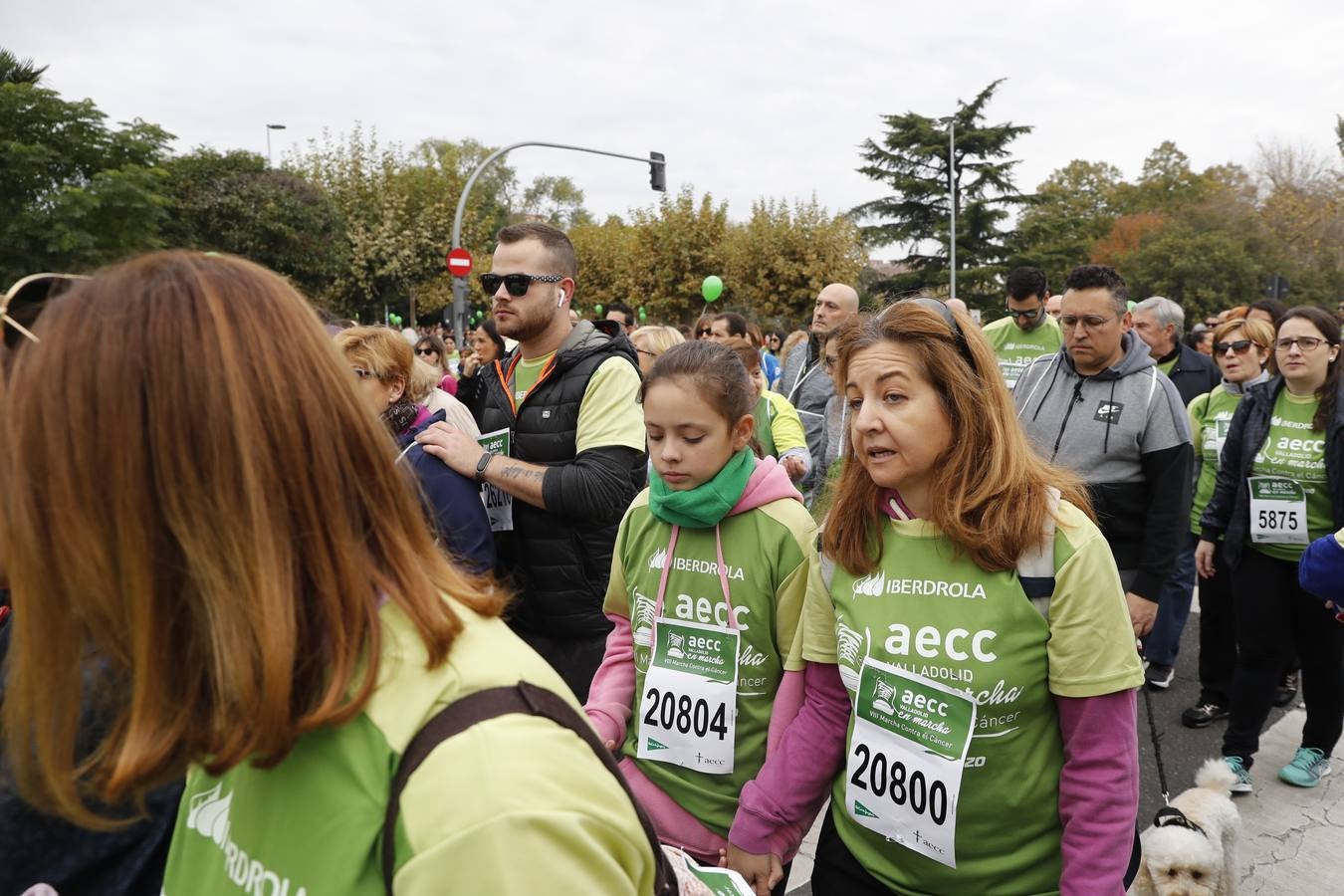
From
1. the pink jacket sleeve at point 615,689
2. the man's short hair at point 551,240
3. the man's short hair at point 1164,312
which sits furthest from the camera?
the man's short hair at point 1164,312

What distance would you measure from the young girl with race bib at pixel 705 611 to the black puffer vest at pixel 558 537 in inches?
30.5

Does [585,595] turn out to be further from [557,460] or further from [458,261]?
[458,261]

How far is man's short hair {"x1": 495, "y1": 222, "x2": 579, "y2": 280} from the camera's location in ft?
11.6

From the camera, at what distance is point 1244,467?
14.0ft

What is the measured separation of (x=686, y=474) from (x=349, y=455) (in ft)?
5.01

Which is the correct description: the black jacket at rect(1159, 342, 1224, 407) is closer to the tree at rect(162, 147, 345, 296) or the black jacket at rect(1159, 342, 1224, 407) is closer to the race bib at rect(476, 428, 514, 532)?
the race bib at rect(476, 428, 514, 532)

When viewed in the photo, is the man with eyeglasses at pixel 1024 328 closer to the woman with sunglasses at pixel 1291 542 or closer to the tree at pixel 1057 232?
the woman with sunglasses at pixel 1291 542

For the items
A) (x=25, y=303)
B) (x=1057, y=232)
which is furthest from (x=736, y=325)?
(x=1057, y=232)

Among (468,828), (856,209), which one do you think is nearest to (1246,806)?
(468,828)

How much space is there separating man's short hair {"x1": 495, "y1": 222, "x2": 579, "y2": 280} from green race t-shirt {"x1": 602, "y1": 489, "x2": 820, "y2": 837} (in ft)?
5.09

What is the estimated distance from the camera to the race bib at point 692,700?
2.27 m

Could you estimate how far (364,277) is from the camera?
102ft

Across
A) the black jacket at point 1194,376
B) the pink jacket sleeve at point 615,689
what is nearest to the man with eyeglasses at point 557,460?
the pink jacket sleeve at point 615,689

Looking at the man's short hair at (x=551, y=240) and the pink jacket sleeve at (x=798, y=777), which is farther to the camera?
the man's short hair at (x=551, y=240)
